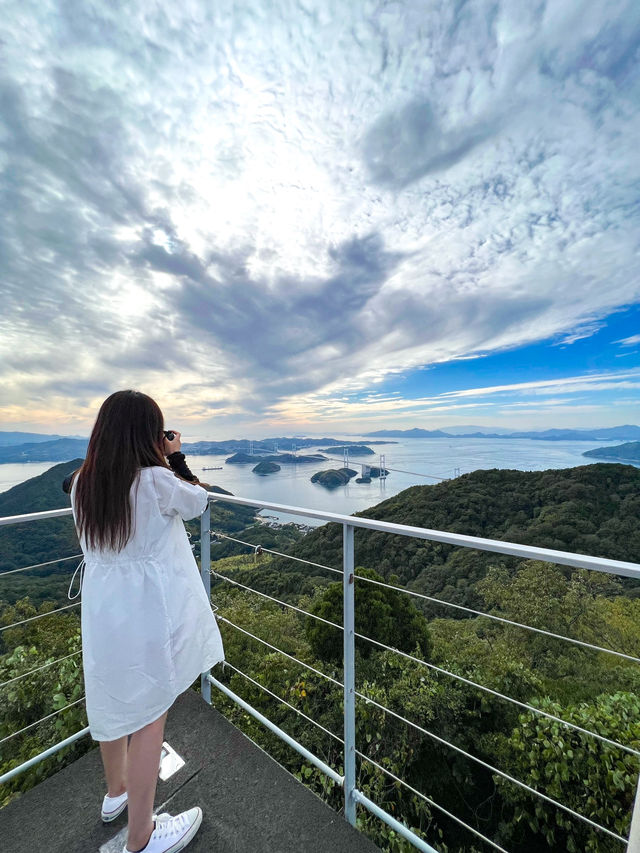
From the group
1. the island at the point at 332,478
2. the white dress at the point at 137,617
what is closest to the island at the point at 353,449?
the island at the point at 332,478

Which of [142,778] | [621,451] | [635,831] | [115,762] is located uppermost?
[635,831]

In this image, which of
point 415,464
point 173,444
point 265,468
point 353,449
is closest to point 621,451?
point 415,464

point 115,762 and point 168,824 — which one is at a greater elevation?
point 115,762

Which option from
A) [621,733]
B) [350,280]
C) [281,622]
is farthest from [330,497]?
[621,733]

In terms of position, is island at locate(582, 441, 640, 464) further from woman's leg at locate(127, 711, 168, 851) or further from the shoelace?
woman's leg at locate(127, 711, 168, 851)

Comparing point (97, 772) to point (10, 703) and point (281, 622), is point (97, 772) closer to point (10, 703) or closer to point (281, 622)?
point (10, 703)

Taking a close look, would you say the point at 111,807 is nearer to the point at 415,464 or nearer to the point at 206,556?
the point at 206,556

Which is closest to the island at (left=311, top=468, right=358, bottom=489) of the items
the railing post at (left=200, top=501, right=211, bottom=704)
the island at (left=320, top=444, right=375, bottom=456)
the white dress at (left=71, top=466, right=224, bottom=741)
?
the island at (left=320, top=444, right=375, bottom=456)
